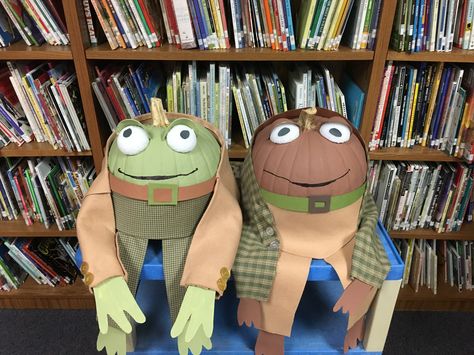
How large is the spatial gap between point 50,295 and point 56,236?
287 millimetres

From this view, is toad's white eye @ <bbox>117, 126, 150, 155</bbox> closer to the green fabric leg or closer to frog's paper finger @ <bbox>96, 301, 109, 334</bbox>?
the green fabric leg

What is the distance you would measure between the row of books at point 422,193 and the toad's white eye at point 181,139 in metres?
0.83

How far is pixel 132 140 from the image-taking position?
2.93 feet

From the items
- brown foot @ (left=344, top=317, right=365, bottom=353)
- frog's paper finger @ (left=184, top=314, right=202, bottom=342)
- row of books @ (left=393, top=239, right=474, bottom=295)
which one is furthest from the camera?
row of books @ (left=393, top=239, right=474, bottom=295)

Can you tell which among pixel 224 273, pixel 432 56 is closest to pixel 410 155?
pixel 432 56

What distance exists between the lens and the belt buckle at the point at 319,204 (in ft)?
3.09

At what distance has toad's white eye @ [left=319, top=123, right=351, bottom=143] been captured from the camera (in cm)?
94

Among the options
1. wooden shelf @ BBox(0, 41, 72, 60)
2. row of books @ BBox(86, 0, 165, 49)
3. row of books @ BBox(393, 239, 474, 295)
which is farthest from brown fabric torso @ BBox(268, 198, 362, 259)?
row of books @ BBox(393, 239, 474, 295)

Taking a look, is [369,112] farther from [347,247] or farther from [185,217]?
[185,217]

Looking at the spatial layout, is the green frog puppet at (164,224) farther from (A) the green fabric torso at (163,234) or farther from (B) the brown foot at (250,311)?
(B) the brown foot at (250,311)

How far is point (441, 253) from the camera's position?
5.86 ft

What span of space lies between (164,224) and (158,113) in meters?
0.24

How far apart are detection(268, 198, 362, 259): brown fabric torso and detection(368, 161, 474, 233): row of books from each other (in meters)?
0.59

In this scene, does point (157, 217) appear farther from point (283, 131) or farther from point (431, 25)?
point (431, 25)
